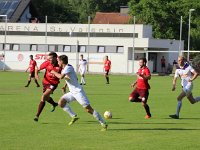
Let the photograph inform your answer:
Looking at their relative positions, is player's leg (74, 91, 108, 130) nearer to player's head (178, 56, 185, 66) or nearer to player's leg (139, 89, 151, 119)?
player's leg (139, 89, 151, 119)

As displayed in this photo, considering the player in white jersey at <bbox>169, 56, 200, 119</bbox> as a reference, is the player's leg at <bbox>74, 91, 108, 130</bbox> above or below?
below

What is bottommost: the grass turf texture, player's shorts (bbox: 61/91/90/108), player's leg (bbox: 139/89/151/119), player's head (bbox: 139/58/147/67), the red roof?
the grass turf texture

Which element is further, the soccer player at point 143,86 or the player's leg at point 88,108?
the soccer player at point 143,86

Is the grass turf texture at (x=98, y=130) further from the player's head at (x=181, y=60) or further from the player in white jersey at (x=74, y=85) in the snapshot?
the player's head at (x=181, y=60)

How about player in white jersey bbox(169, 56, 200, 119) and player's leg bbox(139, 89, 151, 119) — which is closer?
player's leg bbox(139, 89, 151, 119)

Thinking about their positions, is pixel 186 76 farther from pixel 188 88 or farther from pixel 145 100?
pixel 145 100

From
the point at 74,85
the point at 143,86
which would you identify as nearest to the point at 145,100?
the point at 143,86

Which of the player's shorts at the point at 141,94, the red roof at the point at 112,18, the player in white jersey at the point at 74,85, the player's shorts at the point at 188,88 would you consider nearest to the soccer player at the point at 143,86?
the player's shorts at the point at 141,94

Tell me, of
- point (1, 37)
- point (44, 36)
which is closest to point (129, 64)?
point (44, 36)

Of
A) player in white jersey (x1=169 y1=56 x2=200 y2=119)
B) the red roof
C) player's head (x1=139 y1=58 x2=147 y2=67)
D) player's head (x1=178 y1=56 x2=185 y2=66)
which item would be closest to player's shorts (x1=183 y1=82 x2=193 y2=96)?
player in white jersey (x1=169 y1=56 x2=200 y2=119)

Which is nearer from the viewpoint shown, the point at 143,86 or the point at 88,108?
the point at 88,108

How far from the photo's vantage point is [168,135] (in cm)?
1330

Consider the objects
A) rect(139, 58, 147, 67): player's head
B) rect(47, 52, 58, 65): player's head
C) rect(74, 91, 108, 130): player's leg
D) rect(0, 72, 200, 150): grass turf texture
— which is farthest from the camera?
rect(139, 58, 147, 67): player's head

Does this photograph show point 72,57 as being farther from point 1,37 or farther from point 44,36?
point 1,37
